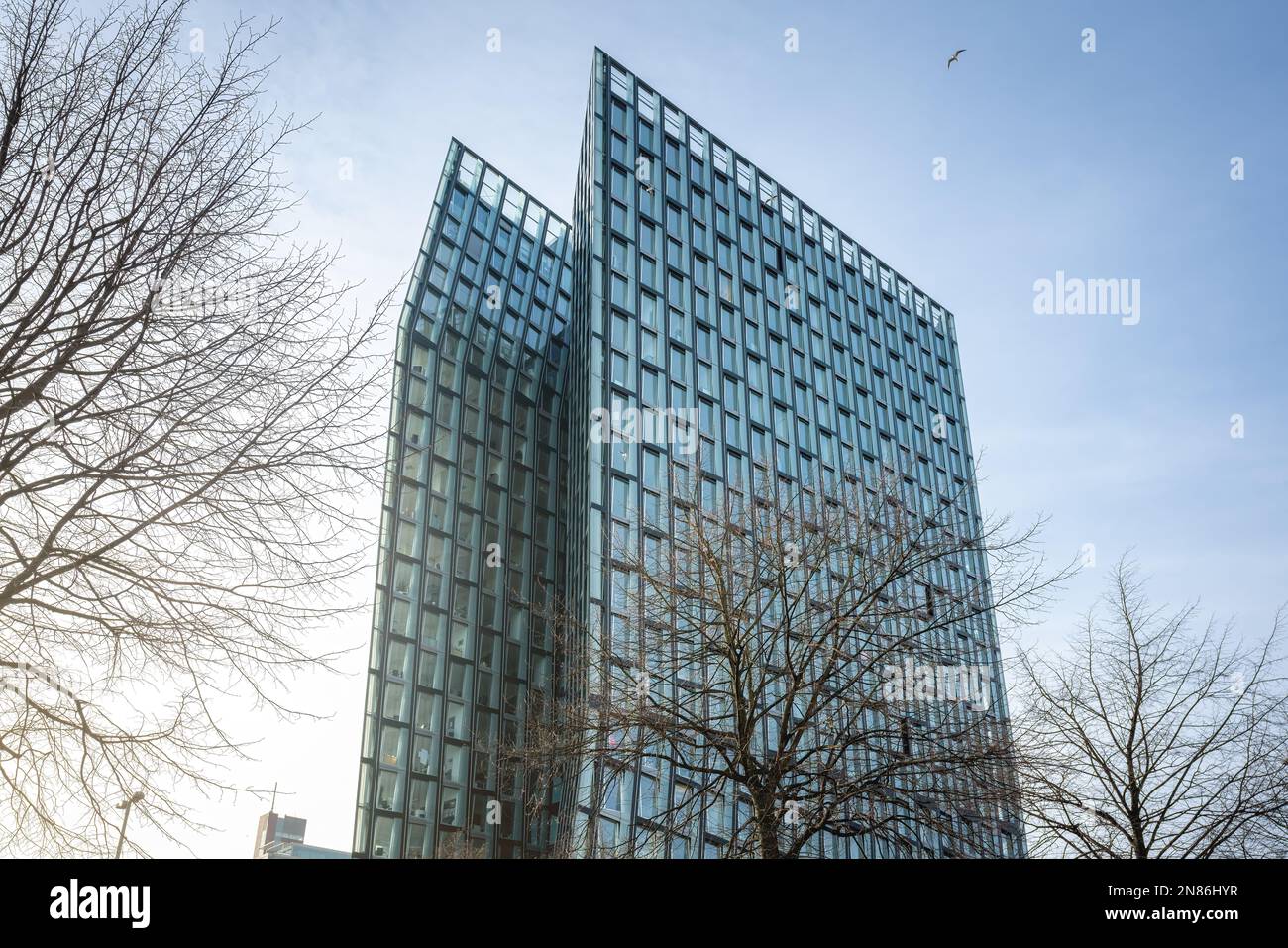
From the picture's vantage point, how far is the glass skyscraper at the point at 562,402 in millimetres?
39656

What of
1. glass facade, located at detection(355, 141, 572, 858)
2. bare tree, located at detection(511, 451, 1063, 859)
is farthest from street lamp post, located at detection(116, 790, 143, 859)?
glass facade, located at detection(355, 141, 572, 858)

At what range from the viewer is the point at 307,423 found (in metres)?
8.05

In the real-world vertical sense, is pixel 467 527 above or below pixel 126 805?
above

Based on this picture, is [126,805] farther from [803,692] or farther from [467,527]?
[467,527]

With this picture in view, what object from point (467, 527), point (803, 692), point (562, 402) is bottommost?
point (803, 692)

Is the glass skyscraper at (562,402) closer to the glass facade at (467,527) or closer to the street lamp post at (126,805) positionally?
the glass facade at (467,527)

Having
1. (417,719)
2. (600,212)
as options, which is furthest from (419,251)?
(417,719)

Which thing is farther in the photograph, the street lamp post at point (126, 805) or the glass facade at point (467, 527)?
the glass facade at point (467, 527)

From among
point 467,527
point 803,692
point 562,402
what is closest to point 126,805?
point 803,692

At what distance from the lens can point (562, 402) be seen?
53.8m

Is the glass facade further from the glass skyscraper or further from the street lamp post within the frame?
the street lamp post

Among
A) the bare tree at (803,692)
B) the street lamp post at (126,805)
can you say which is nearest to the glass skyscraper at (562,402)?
the bare tree at (803,692)

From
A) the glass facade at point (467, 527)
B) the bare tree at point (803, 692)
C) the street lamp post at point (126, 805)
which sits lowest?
the street lamp post at point (126, 805)
